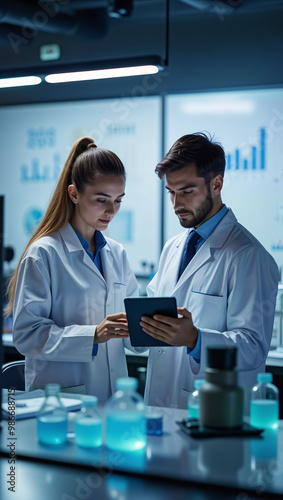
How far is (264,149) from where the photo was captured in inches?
173

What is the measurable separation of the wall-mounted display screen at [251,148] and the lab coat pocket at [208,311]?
2.17 meters

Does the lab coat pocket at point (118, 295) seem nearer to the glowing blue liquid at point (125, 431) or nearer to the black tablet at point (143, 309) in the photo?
the black tablet at point (143, 309)

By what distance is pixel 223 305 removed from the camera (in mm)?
2158

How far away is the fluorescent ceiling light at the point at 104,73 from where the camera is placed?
9.30ft

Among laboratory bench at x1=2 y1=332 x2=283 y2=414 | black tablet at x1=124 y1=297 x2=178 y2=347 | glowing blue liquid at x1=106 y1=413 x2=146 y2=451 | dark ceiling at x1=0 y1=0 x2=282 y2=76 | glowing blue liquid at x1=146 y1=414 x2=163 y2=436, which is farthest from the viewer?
A: dark ceiling at x1=0 y1=0 x2=282 y2=76

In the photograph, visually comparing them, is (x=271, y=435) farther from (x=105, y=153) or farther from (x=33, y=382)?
(x=105, y=153)

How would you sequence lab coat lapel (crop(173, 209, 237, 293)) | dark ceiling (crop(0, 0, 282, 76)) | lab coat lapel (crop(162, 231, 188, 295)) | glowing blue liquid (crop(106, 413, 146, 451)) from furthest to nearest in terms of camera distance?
dark ceiling (crop(0, 0, 282, 76)) < lab coat lapel (crop(162, 231, 188, 295)) < lab coat lapel (crop(173, 209, 237, 293)) < glowing blue liquid (crop(106, 413, 146, 451))

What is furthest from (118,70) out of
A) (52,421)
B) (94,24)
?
(94,24)

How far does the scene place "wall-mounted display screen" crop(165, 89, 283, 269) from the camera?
171 inches

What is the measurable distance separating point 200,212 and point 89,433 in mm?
1105

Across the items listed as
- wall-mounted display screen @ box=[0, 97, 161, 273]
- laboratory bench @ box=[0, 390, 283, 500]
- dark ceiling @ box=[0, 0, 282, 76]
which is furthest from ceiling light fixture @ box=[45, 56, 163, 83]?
wall-mounted display screen @ box=[0, 97, 161, 273]

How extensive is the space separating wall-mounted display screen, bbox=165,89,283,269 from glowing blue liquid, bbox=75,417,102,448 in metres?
3.00

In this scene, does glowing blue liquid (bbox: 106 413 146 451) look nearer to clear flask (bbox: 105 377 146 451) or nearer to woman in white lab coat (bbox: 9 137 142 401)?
clear flask (bbox: 105 377 146 451)

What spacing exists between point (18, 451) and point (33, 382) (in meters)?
0.74
